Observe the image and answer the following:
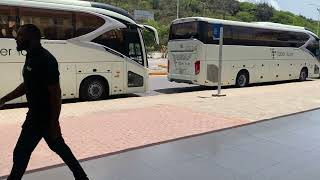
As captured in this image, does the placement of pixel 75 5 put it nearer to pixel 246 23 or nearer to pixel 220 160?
pixel 220 160

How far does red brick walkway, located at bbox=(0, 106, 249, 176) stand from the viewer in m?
6.29

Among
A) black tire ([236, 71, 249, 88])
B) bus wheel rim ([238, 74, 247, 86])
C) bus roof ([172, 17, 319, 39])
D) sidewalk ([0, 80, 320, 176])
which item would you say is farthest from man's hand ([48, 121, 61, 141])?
bus wheel rim ([238, 74, 247, 86])

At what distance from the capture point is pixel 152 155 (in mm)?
6355

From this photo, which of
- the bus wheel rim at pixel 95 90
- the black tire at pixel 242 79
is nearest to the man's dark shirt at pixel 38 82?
the bus wheel rim at pixel 95 90

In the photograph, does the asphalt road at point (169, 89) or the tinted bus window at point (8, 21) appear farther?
the asphalt road at point (169, 89)

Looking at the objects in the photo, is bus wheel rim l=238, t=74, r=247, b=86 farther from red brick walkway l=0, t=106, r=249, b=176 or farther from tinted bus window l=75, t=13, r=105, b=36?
red brick walkway l=0, t=106, r=249, b=176

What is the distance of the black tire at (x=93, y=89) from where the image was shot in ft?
41.9

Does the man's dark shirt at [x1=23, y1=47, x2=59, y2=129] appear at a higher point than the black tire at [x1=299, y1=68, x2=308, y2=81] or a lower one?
higher

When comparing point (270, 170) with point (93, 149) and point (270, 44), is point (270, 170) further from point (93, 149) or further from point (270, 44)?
point (270, 44)

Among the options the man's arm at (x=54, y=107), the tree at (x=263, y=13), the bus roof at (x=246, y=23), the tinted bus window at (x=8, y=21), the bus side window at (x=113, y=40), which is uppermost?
the tree at (x=263, y=13)

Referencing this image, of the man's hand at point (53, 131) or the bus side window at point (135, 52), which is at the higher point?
the bus side window at point (135, 52)

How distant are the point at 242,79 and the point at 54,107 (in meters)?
15.5

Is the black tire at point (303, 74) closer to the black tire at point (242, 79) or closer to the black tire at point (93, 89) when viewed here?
the black tire at point (242, 79)

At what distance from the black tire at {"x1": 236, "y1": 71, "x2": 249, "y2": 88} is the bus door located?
19.5ft
